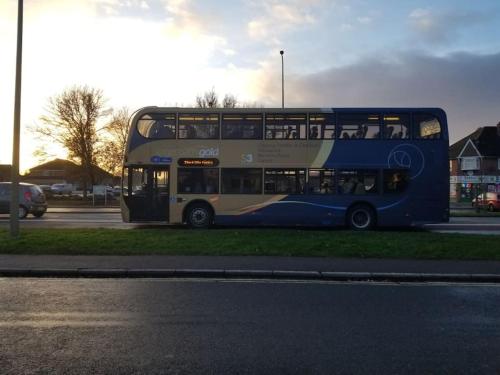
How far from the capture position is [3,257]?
10.7 m

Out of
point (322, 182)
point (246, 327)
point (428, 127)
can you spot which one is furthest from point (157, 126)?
point (246, 327)

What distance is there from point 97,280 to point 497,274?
24.2 ft

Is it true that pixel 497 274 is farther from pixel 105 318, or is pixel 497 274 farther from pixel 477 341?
pixel 105 318

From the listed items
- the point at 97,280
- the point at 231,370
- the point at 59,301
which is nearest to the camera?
the point at 231,370

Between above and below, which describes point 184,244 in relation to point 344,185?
below

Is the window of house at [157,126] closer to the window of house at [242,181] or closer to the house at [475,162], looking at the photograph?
the window of house at [242,181]

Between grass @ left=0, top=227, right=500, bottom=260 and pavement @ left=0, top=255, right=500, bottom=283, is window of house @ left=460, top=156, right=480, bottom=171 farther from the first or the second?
pavement @ left=0, top=255, right=500, bottom=283

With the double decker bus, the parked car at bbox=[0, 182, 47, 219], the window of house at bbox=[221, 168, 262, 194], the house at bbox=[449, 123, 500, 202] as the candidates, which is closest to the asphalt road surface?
the double decker bus

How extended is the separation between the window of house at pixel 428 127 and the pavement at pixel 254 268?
7.49 metres

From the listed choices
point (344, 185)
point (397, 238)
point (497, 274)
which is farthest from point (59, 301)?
point (344, 185)

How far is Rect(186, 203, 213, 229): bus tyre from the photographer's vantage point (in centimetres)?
1727

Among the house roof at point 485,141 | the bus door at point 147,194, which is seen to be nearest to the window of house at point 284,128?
the bus door at point 147,194

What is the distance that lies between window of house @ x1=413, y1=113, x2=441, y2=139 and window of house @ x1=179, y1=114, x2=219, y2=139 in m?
7.06

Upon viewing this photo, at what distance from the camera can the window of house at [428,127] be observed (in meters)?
17.1
